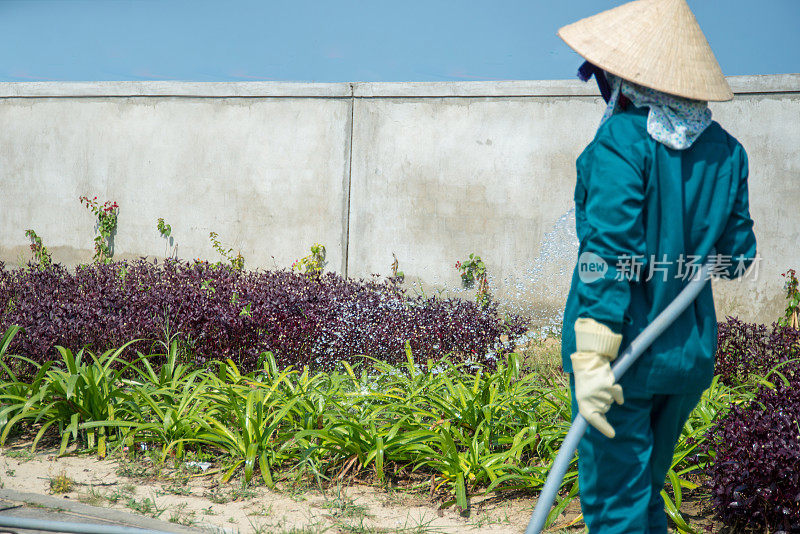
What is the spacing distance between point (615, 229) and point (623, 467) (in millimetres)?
705

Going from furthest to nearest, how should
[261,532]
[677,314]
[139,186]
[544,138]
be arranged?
[139,186]
[544,138]
[261,532]
[677,314]

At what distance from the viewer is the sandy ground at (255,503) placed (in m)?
2.74

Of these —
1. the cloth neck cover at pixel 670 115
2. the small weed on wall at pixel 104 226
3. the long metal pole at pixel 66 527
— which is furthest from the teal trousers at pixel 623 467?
the small weed on wall at pixel 104 226

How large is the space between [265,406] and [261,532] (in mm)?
1050

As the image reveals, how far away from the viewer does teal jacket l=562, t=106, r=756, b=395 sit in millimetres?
1800

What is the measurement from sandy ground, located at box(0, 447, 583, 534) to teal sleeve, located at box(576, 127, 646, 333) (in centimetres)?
Result: 137

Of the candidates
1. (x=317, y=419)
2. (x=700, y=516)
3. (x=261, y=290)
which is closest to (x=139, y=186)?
(x=261, y=290)

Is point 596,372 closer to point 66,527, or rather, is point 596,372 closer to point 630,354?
point 630,354

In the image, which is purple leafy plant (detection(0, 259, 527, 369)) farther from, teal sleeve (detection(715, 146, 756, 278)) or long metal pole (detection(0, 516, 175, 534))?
teal sleeve (detection(715, 146, 756, 278))

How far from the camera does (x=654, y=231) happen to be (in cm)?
188

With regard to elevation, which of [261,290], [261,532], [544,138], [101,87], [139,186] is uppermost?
[101,87]

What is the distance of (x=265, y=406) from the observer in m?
3.58

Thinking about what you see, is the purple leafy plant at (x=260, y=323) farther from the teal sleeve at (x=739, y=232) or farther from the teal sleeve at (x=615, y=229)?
the teal sleeve at (x=615, y=229)

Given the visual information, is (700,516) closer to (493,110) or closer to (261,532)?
(261,532)
